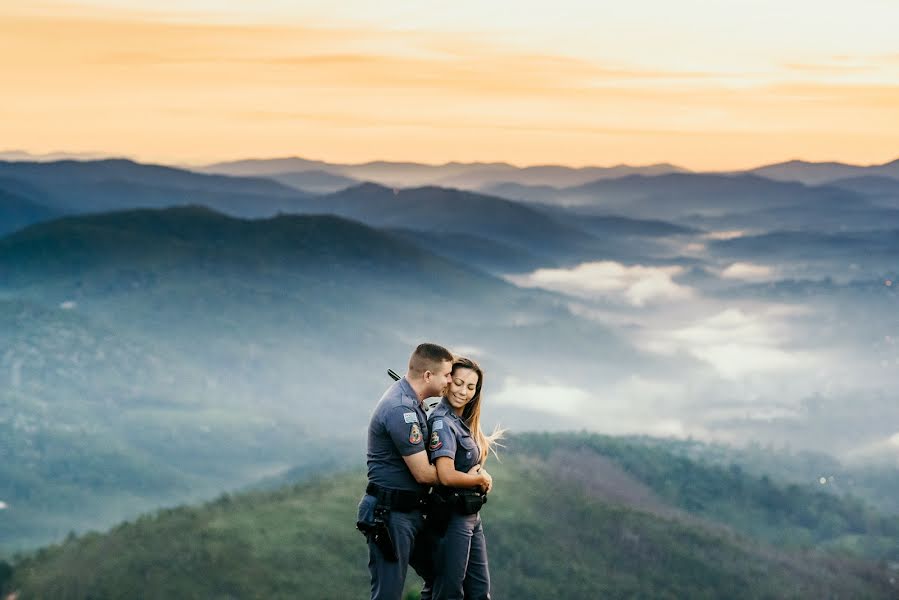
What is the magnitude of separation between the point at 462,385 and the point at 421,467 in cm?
114

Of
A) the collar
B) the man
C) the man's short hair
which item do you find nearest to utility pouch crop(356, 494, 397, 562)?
→ the man

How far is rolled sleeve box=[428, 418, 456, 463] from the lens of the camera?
573 inches

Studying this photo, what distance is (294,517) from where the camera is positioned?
138 m

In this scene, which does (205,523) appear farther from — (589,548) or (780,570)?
(780,570)

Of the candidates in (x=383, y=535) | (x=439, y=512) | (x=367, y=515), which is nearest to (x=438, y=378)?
(x=439, y=512)

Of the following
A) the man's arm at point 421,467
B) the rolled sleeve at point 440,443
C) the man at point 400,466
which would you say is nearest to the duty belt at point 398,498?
the man at point 400,466

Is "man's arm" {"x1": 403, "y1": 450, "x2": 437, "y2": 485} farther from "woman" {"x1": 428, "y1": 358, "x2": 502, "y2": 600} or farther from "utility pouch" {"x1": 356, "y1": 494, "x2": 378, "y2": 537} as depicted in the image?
"utility pouch" {"x1": 356, "y1": 494, "x2": 378, "y2": 537}

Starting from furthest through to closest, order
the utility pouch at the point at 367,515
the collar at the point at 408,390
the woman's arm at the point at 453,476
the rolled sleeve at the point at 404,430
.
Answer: the utility pouch at the point at 367,515 < the collar at the point at 408,390 < the woman's arm at the point at 453,476 < the rolled sleeve at the point at 404,430

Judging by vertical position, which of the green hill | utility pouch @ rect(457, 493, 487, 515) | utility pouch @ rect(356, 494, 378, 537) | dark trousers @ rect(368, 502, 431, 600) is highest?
utility pouch @ rect(457, 493, 487, 515)

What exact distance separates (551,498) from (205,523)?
150 ft

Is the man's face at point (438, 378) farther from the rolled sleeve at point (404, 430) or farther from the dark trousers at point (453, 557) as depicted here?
the dark trousers at point (453, 557)

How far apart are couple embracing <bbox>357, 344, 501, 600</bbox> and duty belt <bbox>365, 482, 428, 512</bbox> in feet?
0.04

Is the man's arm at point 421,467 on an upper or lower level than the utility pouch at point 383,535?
upper

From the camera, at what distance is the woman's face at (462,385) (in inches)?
587
